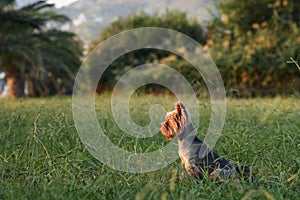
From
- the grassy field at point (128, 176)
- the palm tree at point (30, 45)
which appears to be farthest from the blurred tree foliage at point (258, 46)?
the grassy field at point (128, 176)

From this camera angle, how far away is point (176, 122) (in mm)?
2252

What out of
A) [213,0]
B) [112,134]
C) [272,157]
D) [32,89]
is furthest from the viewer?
[213,0]

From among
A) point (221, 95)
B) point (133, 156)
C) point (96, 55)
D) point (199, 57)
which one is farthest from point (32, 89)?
point (133, 156)

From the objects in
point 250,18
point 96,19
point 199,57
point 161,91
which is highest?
point 96,19

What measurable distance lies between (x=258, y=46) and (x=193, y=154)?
876 centimetres

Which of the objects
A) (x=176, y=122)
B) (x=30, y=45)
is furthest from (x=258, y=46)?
(x=176, y=122)

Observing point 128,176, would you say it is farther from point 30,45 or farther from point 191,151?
point 30,45

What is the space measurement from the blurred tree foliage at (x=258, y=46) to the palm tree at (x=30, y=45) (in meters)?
3.67

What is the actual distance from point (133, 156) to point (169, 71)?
837 centimetres

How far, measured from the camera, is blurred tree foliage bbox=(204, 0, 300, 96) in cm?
1028

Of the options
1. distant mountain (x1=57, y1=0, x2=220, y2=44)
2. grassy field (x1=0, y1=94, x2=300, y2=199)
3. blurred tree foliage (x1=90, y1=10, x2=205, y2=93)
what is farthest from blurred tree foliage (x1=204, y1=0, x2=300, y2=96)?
grassy field (x1=0, y1=94, x2=300, y2=199)

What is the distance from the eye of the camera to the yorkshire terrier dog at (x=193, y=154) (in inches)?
83.7

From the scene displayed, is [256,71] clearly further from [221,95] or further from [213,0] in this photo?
[221,95]

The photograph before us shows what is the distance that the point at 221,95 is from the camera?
647 cm
